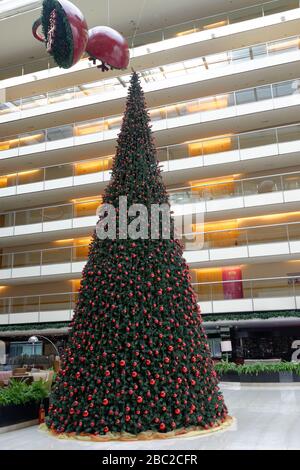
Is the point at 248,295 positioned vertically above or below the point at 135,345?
above

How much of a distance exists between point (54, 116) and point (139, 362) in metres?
25.0

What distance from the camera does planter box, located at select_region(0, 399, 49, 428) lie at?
8.62 m

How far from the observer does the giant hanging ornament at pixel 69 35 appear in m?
5.87

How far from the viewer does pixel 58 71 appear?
2914 centimetres

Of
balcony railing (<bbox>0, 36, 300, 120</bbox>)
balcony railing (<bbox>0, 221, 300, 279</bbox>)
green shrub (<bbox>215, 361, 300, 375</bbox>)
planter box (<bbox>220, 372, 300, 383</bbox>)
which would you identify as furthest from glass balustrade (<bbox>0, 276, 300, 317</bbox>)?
balcony railing (<bbox>0, 36, 300, 120</bbox>)

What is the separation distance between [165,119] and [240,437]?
21301mm

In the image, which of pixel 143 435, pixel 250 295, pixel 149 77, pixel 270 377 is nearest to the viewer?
pixel 143 435

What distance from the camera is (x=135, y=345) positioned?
7.03m

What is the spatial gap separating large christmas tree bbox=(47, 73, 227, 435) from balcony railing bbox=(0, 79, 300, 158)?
1834 cm

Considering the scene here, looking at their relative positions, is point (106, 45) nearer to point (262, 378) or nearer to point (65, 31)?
point (65, 31)

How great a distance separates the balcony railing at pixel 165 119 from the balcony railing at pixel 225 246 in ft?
20.6

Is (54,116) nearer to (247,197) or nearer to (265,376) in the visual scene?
(247,197)

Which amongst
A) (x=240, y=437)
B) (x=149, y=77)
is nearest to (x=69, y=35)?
(x=240, y=437)

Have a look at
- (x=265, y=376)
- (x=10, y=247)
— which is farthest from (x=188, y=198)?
(x=10, y=247)
